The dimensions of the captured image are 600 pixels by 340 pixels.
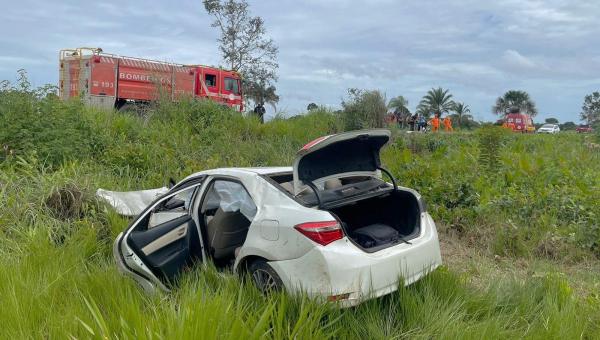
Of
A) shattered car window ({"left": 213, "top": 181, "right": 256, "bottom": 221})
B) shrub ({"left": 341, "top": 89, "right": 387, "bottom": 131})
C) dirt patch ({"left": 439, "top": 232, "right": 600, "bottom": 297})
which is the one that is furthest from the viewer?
shrub ({"left": 341, "top": 89, "right": 387, "bottom": 131})

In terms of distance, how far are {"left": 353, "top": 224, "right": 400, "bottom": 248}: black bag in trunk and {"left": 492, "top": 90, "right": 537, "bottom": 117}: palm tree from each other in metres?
60.4

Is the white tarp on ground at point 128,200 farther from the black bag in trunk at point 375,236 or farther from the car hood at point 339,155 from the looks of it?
the black bag in trunk at point 375,236

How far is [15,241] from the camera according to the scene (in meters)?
6.43

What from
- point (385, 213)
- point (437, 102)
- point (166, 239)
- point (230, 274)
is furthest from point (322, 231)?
point (437, 102)

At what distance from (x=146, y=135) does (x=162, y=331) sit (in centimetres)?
1000

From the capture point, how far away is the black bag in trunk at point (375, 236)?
429cm

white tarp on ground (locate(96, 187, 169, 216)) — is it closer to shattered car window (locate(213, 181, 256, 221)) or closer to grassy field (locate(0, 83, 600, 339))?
grassy field (locate(0, 83, 600, 339))

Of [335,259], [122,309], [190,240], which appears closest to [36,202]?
[190,240]

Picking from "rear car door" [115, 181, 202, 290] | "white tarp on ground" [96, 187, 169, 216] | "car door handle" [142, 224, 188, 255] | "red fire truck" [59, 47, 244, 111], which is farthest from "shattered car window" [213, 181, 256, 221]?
"red fire truck" [59, 47, 244, 111]

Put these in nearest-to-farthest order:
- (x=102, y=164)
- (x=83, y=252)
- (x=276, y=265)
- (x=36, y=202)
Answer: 1. (x=276, y=265)
2. (x=83, y=252)
3. (x=36, y=202)
4. (x=102, y=164)

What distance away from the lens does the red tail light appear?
3785mm

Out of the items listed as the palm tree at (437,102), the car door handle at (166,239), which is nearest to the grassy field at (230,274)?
the car door handle at (166,239)

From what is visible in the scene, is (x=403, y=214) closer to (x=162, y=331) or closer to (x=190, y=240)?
(x=190, y=240)

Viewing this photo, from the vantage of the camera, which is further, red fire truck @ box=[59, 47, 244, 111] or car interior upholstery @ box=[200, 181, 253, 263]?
red fire truck @ box=[59, 47, 244, 111]
